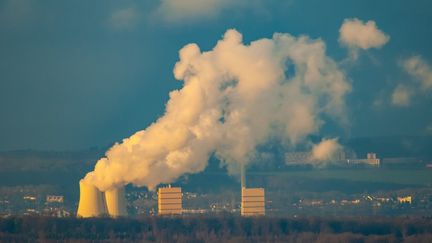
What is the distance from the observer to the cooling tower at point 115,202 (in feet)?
318

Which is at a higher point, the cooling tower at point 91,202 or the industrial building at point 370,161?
the industrial building at point 370,161

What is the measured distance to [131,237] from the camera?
88625mm

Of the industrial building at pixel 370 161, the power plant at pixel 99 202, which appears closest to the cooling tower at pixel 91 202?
the power plant at pixel 99 202

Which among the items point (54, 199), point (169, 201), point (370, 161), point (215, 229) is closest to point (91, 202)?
point (215, 229)

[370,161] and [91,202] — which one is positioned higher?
[370,161]

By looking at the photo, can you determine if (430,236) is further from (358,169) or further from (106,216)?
(358,169)

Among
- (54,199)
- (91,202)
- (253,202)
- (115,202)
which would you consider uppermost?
(54,199)

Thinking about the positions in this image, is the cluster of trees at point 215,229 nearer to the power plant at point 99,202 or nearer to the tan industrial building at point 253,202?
the power plant at point 99,202

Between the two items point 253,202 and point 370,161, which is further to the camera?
point 370,161

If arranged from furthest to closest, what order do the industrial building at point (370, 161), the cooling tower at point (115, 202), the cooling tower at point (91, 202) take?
1. the industrial building at point (370, 161)
2. the cooling tower at point (115, 202)
3. the cooling tower at point (91, 202)

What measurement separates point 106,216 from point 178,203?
504 inches

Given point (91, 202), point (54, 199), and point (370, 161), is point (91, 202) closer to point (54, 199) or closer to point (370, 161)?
point (54, 199)

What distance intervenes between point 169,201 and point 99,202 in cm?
1004

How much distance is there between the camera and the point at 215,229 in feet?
304
